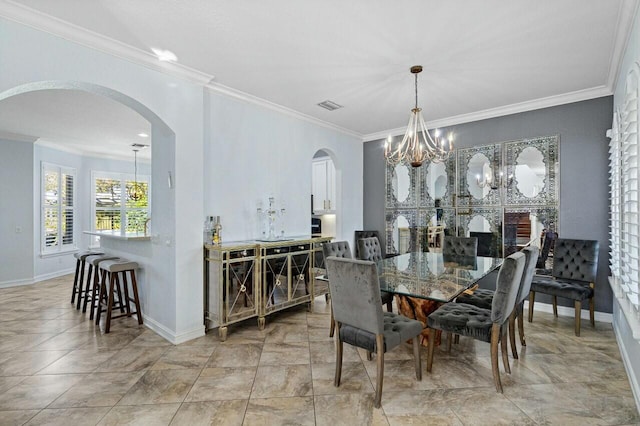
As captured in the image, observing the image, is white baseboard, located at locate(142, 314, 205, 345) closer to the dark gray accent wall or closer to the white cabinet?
the white cabinet

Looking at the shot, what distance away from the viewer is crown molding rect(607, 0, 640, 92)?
2.26 metres

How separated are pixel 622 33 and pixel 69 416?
494 centimetres

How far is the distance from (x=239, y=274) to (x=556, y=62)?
3846 mm

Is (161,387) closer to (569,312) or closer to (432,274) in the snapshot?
(432,274)

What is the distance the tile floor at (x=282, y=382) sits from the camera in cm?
211

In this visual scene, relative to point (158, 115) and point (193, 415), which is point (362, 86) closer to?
point (158, 115)

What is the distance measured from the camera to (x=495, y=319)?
7.79 ft

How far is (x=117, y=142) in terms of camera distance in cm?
643

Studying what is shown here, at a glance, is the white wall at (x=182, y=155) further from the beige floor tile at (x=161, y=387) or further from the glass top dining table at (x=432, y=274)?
the glass top dining table at (x=432, y=274)

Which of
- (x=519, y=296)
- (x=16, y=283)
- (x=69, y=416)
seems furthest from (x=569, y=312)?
(x=16, y=283)

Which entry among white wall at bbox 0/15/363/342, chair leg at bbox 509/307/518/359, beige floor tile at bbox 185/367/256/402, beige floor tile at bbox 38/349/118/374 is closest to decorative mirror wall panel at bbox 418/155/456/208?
white wall at bbox 0/15/363/342

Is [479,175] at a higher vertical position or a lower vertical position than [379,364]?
higher

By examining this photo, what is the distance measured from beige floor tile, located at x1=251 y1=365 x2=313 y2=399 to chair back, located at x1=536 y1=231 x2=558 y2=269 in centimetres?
350

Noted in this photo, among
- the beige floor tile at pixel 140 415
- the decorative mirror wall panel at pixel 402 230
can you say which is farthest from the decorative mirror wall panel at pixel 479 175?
the beige floor tile at pixel 140 415
